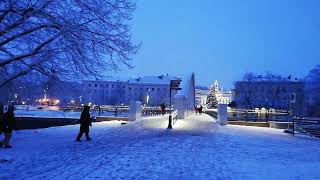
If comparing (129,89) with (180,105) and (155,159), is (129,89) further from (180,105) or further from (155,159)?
(155,159)

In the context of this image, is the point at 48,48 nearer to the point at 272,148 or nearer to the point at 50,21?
the point at 50,21

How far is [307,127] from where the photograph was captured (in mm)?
39219

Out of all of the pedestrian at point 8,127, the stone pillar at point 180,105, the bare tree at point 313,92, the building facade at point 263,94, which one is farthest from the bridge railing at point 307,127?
→ the building facade at point 263,94

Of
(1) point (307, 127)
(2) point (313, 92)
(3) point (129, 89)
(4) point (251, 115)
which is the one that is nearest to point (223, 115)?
(1) point (307, 127)

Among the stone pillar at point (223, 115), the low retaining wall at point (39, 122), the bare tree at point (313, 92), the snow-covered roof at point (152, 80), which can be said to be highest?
the snow-covered roof at point (152, 80)

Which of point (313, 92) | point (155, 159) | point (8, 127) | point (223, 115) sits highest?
point (313, 92)

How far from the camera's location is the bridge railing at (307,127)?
1326 inches

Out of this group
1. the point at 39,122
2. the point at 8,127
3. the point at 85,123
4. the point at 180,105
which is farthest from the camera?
the point at 39,122

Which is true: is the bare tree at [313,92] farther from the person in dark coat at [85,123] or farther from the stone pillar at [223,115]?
the person in dark coat at [85,123]

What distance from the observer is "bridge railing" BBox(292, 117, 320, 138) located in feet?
111

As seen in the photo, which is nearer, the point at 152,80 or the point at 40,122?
the point at 40,122

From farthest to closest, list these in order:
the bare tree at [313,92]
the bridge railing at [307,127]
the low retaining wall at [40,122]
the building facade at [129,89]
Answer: the building facade at [129,89]
the bare tree at [313,92]
the low retaining wall at [40,122]
the bridge railing at [307,127]

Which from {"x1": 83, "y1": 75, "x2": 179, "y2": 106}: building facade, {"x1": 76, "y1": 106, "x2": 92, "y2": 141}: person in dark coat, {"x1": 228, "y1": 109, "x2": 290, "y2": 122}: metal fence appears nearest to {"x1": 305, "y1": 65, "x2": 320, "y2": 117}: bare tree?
{"x1": 228, "y1": 109, "x2": 290, "y2": 122}: metal fence

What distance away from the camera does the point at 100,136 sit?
24766 mm
